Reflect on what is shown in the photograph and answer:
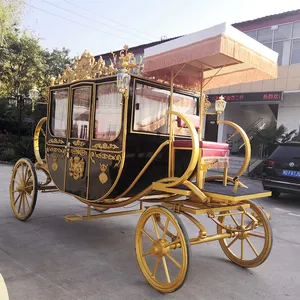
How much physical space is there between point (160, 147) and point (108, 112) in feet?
3.13

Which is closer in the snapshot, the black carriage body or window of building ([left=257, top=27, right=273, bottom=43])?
the black carriage body

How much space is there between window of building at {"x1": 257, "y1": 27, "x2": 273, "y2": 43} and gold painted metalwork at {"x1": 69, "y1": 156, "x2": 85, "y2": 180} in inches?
509

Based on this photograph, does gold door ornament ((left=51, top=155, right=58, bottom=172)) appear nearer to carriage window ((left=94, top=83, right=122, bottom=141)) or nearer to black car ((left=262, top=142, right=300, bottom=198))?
carriage window ((left=94, top=83, right=122, bottom=141))

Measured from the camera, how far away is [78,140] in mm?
4469

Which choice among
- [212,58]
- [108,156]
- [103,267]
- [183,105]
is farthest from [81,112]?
[103,267]

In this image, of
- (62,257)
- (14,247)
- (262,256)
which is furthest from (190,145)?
(14,247)

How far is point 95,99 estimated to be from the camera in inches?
166

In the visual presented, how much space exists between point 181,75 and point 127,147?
4.07 ft

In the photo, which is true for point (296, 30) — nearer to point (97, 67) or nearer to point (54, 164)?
point (97, 67)

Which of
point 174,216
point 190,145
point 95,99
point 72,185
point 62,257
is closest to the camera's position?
point 174,216

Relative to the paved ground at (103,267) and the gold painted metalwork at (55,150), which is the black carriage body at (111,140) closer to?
the gold painted metalwork at (55,150)

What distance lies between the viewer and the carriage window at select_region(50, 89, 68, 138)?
16.0 feet

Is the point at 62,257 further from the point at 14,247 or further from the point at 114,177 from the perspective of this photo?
the point at 114,177

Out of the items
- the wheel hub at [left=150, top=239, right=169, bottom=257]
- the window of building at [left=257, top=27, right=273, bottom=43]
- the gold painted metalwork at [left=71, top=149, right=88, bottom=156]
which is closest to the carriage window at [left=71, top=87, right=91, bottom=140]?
the gold painted metalwork at [left=71, top=149, right=88, bottom=156]
